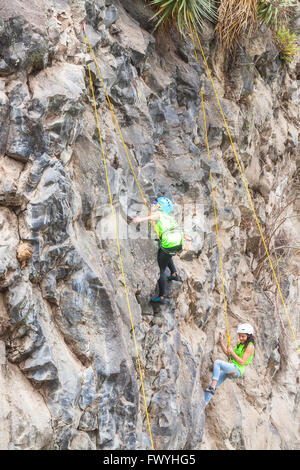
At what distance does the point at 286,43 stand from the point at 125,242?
6782mm

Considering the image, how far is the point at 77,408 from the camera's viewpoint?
5469mm

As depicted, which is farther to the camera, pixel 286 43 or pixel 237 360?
pixel 286 43

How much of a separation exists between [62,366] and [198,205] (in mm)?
4173

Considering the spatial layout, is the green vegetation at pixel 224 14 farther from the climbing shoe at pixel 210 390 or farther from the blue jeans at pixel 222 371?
the climbing shoe at pixel 210 390

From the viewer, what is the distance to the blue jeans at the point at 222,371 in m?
7.96

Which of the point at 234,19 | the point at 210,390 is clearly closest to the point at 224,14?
the point at 234,19

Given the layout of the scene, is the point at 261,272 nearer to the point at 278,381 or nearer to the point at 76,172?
the point at 278,381

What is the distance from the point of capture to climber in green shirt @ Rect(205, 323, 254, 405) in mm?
7773

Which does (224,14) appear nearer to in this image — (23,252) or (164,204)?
(164,204)

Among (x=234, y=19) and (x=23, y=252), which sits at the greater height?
(x=234, y=19)

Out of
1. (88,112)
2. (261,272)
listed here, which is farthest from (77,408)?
(261,272)

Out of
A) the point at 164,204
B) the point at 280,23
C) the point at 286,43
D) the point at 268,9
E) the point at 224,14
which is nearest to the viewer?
the point at 164,204

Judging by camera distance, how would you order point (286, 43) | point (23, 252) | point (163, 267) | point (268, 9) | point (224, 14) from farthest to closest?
1. point (286, 43)
2. point (268, 9)
3. point (224, 14)
4. point (163, 267)
5. point (23, 252)

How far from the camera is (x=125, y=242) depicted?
22.7 feet
